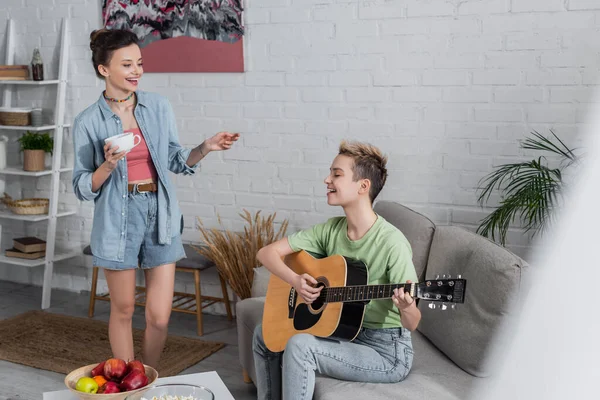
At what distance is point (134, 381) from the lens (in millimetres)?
2170

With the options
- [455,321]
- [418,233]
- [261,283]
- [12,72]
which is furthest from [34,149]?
[455,321]

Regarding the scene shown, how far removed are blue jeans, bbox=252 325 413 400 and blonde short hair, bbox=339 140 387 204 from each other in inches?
19.8

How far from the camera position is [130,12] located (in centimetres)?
438

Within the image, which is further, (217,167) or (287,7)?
(217,167)

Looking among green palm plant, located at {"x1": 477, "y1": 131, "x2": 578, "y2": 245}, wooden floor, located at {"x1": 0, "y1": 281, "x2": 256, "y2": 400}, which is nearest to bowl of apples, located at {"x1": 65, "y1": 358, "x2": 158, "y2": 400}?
wooden floor, located at {"x1": 0, "y1": 281, "x2": 256, "y2": 400}

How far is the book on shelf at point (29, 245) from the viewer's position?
4758 millimetres

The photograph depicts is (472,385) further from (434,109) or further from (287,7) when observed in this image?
(287,7)

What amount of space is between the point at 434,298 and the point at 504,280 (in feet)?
1.03

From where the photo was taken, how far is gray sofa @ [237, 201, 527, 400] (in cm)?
240

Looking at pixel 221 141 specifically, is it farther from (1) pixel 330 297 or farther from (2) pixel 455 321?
(2) pixel 455 321

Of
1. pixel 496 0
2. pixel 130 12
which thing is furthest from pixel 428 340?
pixel 130 12

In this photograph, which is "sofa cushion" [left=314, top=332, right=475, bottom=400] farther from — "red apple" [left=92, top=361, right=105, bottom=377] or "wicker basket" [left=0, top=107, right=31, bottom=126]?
"wicker basket" [left=0, top=107, right=31, bottom=126]

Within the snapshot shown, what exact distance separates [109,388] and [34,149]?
2.92 meters

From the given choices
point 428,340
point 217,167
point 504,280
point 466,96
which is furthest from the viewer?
point 217,167
